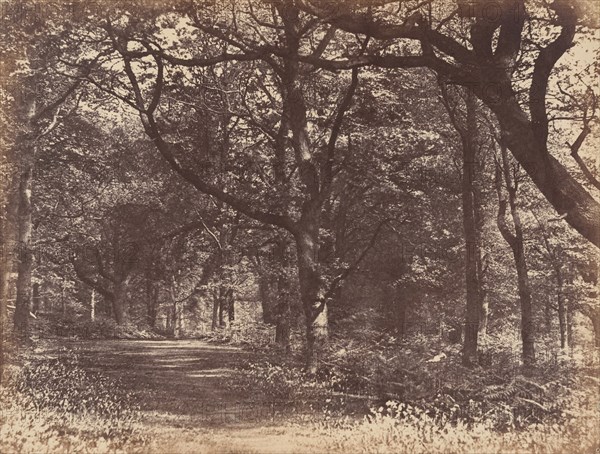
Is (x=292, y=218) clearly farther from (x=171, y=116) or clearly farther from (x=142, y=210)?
(x=142, y=210)

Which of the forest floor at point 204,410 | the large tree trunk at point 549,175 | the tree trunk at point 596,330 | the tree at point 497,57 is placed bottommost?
the forest floor at point 204,410

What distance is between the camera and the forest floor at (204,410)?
7.29m

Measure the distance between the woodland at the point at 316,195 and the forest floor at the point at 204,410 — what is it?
4.4 inches

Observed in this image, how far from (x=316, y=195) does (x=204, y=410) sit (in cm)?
566

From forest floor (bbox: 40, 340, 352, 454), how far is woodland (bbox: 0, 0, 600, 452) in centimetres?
11

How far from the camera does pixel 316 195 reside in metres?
12.7

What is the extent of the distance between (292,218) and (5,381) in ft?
22.2

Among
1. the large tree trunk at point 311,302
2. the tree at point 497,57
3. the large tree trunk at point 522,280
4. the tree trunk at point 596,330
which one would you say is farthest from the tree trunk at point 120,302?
the tree trunk at point 596,330

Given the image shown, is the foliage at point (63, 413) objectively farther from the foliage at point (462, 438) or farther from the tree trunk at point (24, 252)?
the foliage at point (462, 438)

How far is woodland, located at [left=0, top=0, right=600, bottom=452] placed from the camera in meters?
8.13

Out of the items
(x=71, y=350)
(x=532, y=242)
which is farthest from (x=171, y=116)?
(x=532, y=242)

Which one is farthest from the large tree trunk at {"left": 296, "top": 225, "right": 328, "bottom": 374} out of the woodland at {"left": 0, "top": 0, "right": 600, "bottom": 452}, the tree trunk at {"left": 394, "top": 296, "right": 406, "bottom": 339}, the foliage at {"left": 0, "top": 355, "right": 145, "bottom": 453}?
the tree trunk at {"left": 394, "top": 296, "right": 406, "bottom": 339}

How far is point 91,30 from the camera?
427 inches

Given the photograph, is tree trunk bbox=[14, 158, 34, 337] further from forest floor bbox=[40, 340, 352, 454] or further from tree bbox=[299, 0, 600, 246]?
tree bbox=[299, 0, 600, 246]
